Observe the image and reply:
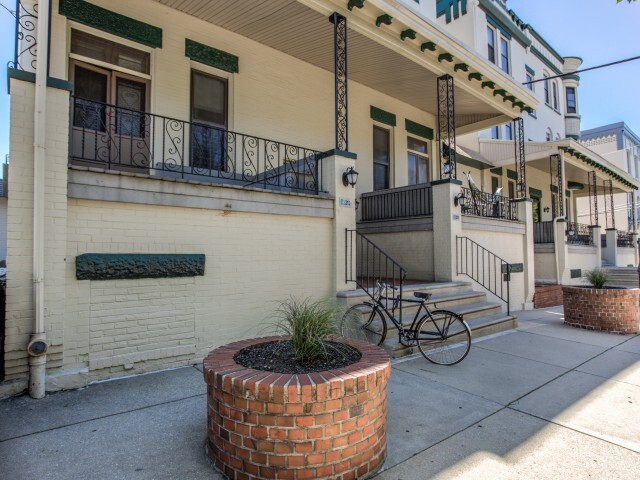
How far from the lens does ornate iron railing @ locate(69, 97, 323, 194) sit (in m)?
6.11

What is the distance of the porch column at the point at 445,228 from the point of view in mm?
8188

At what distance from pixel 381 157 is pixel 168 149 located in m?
6.00

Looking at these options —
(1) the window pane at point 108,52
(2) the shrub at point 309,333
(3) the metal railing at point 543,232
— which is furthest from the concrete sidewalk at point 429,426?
(3) the metal railing at point 543,232

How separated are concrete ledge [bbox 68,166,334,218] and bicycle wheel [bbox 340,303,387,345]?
1.65 metres

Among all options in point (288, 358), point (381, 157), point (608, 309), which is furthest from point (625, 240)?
point (288, 358)

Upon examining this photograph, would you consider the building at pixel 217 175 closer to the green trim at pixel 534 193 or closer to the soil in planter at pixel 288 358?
the soil in planter at pixel 288 358

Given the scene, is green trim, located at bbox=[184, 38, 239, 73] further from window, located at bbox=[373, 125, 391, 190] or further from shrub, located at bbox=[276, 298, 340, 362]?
shrub, located at bbox=[276, 298, 340, 362]

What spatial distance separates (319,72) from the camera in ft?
30.4

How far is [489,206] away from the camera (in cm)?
1052

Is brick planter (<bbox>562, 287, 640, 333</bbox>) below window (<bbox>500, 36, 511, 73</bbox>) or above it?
below

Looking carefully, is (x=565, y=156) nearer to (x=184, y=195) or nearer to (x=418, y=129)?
(x=418, y=129)

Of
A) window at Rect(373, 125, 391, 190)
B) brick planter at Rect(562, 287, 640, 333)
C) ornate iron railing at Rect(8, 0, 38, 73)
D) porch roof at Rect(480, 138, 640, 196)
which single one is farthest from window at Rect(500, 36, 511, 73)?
ornate iron railing at Rect(8, 0, 38, 73)

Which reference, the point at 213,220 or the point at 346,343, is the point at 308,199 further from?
the point at 346,343

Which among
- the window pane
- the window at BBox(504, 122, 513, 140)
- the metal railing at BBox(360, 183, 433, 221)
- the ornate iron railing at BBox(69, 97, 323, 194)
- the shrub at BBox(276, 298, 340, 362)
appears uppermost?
the window at BBox(504, 122, 513, 140)
